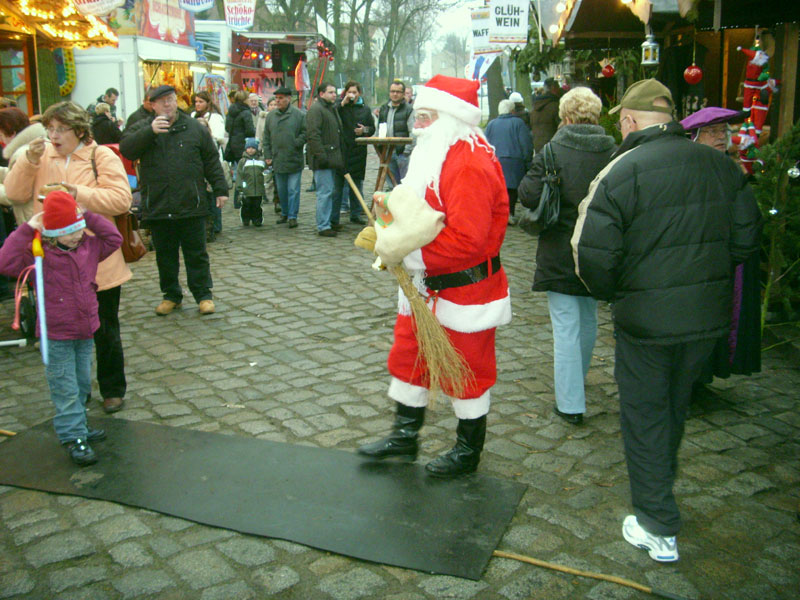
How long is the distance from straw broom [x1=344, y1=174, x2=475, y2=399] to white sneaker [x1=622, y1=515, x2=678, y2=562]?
3.14ft

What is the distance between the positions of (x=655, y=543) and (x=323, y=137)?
792 cm

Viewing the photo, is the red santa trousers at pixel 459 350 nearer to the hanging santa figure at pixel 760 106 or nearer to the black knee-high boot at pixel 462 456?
the black knee-high boot at pixel 462 456

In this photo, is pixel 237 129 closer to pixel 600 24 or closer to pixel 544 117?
pixel 544 117

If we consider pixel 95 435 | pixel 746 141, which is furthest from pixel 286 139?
pixel 95 435

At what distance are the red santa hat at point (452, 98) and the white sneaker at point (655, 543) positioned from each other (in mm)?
1908

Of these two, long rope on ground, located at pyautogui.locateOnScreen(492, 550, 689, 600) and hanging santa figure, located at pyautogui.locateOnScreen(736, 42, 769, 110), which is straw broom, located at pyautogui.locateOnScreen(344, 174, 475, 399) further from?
hanging santa figure, located at pyautogui.locateOnScreen(736, 42, 769, 110)

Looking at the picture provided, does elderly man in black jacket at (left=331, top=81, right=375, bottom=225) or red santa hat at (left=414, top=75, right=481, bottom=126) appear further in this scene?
elderly man in black jacket at (left=331, top=81, right=375, bottom=225)

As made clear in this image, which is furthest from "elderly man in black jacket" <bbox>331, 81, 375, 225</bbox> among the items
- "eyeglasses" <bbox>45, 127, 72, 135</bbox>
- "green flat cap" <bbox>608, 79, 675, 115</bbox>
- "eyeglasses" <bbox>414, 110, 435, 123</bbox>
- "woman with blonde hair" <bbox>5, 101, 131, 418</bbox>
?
"green flat cap" <bbox>608, 79, 675, 115</bbox>

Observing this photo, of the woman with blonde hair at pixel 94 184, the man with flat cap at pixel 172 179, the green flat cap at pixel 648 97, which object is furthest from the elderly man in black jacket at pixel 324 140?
the green flat cap at pixel 648 97

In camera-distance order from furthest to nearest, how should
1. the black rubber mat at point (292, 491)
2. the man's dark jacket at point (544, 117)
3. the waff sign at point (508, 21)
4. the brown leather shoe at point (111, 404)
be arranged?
the waff sign at point (508, 21) < the man's dark jacket at point (544, 117) < the brown leather shoe at point (111, 404) < the black rubber mat at point (292, 491)

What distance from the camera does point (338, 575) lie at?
3051 millimetres

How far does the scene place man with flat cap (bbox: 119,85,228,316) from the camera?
642cm

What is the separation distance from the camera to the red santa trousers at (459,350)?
11.7 feet

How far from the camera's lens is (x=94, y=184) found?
4719 millimetres
